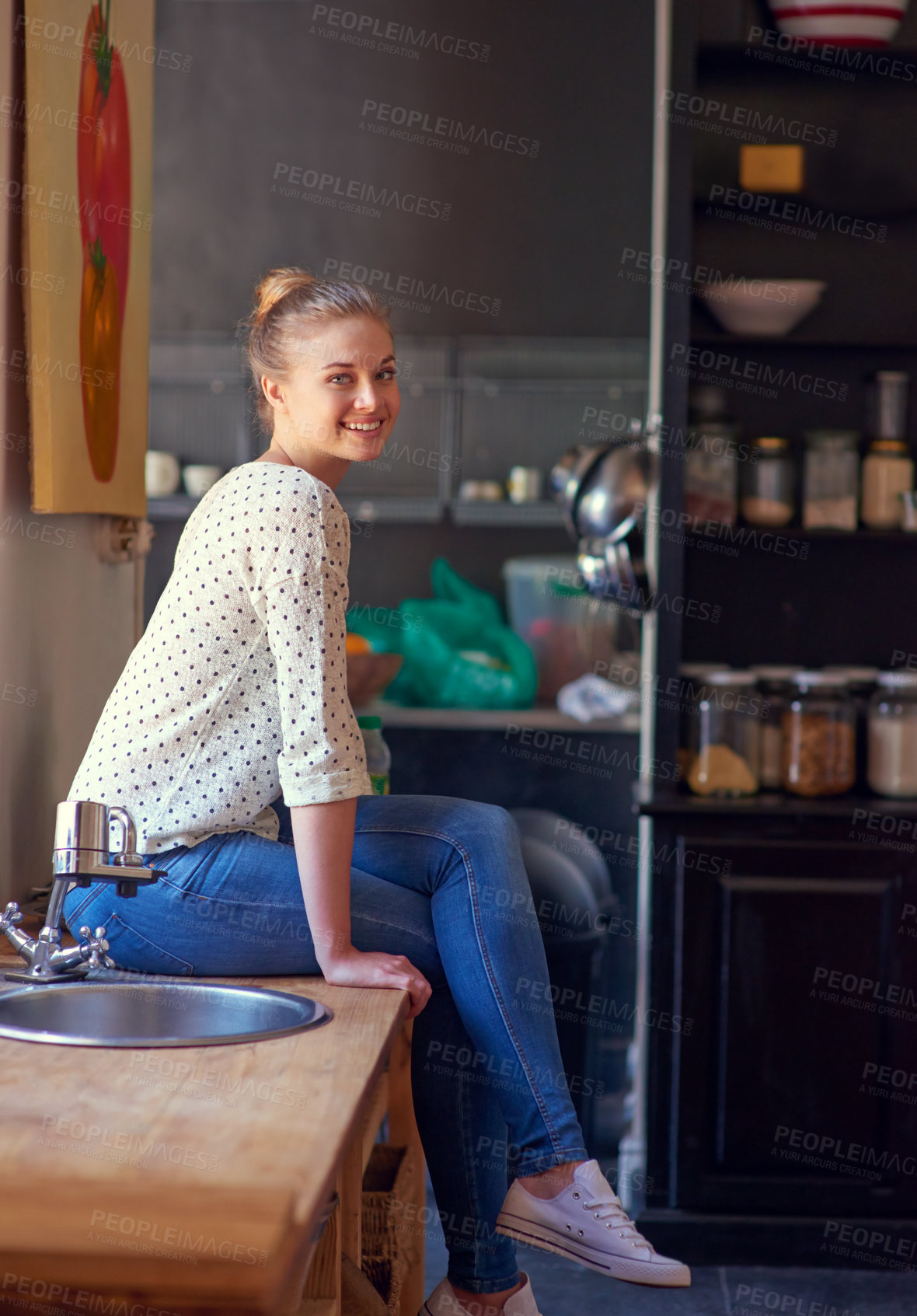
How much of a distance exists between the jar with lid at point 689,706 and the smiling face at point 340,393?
114 cm

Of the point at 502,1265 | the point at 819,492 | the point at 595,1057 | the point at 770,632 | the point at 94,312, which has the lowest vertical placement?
the point at 595,1057

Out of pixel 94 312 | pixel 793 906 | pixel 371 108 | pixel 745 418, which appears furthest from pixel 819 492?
pixel 371 108

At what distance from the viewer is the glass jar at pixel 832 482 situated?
2.49m

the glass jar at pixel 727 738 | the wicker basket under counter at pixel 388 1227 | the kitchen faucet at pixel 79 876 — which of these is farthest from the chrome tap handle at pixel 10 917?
the glass jar at pixel 727 738

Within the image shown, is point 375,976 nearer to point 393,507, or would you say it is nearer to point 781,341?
point 781,341

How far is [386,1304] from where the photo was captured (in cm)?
161

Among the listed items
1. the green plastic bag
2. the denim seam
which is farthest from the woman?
the green plastic bag

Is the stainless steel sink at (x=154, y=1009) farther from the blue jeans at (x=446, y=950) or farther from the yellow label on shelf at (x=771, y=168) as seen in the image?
the yellow label on shelf at (x=771, y=168)

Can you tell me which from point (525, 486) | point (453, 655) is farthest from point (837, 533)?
point (525, 486)

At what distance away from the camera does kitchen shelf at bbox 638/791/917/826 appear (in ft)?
7.63

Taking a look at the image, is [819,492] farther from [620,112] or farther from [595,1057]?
[620,112]

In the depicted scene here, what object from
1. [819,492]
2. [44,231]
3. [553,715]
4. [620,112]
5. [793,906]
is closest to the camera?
[44,231]

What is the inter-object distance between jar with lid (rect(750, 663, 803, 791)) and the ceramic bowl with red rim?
1139 millimetres

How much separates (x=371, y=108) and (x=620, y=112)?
677mm
